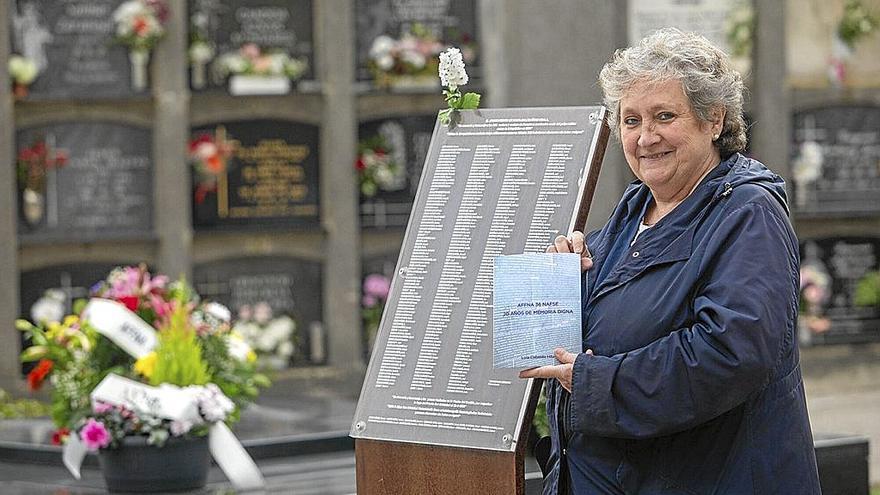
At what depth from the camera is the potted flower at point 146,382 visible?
3785mm

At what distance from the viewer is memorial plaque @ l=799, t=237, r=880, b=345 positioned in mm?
7328

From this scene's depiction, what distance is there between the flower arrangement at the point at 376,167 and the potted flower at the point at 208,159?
2.00 feet

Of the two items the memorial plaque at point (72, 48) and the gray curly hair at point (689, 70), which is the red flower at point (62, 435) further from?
the memorial plaque at point (72, 48)

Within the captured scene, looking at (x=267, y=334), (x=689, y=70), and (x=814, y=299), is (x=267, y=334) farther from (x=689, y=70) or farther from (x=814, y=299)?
(x=689, y=70)

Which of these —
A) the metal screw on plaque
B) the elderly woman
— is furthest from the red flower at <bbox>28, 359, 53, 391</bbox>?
the elderly woman

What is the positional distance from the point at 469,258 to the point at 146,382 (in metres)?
1.68

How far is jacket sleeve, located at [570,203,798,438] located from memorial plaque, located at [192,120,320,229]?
479cm

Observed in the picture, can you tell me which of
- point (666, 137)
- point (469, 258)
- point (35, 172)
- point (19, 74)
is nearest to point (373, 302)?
point (35, 172)

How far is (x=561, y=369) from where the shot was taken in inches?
85.5

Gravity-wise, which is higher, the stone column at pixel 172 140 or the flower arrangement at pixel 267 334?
the stone column at pixel 172 140

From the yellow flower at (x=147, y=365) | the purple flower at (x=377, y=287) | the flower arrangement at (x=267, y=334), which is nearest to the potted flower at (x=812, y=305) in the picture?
the purple flower at (x=377, y=287)

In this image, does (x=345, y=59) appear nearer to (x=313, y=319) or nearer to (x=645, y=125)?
(x=313, y=319)

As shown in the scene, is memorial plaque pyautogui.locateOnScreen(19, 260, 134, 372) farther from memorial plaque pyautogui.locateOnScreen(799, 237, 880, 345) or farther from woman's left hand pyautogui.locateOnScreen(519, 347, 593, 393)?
woman's left hand pyautogui.locateOnScreen(519, 347, 593, 393)

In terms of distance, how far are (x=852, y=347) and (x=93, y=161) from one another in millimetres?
3789
